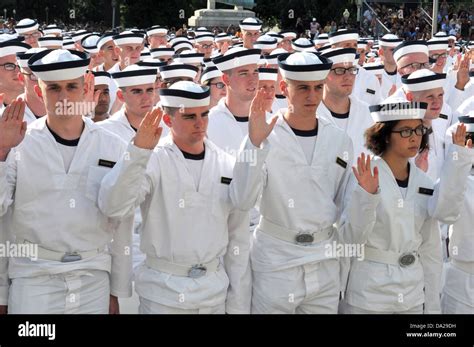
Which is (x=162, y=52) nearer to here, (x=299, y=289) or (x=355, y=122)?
(x=355, y=122)

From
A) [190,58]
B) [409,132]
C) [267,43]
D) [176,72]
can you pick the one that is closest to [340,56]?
[176,72]

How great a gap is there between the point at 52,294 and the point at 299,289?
60.4 inches

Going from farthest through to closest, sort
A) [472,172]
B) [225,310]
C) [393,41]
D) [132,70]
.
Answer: [393,41] < [132,70] < [472,172] < [225,310]

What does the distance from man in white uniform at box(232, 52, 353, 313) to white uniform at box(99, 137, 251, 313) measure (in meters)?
0.20

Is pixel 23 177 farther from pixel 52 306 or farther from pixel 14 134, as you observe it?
pixel 52 306

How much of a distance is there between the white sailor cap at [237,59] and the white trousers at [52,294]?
→ 348 centimetres

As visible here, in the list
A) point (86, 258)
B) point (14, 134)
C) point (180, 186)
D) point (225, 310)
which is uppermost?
point (14, 134)

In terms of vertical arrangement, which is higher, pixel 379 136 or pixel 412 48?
pixel 379 136

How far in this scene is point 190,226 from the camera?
5090 mm

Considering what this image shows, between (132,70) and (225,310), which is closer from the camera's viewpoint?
(225,310)

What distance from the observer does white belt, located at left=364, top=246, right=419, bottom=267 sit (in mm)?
5273

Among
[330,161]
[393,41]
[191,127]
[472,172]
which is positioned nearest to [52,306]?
[191,127]

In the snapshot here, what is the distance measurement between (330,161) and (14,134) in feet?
6.58
